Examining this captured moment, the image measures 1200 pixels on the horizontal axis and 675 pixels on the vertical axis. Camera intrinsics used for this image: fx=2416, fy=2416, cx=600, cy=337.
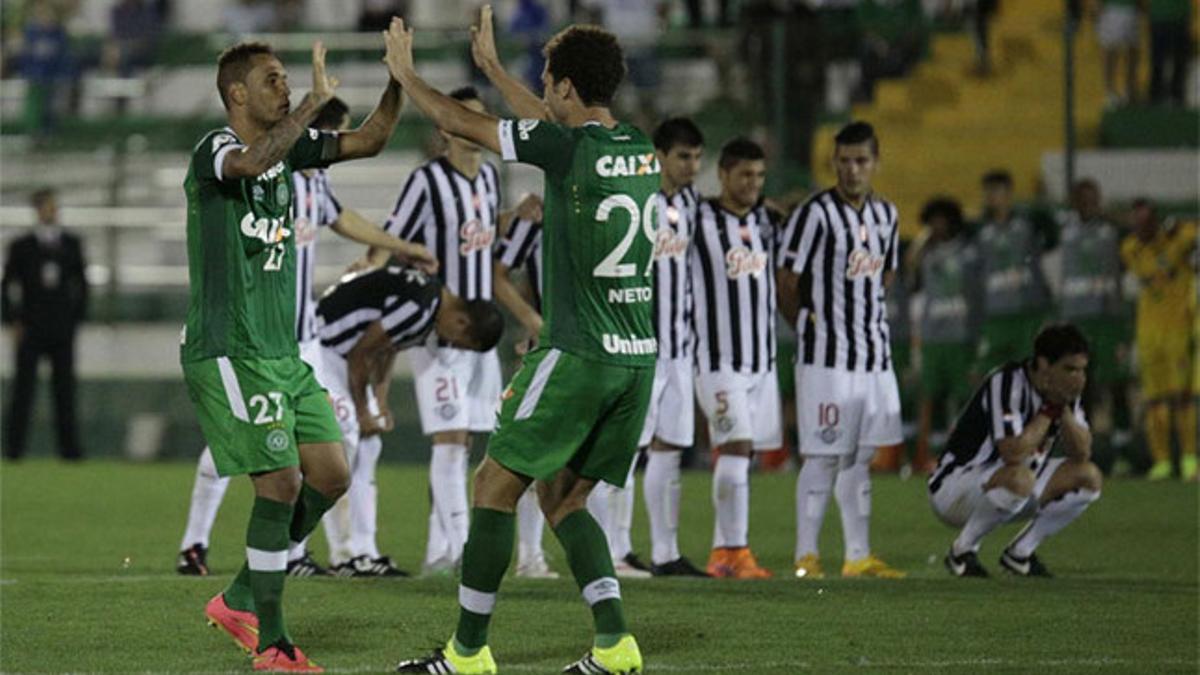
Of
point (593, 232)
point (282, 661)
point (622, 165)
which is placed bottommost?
point (282, 661)

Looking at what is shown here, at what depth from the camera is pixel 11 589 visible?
1073cm

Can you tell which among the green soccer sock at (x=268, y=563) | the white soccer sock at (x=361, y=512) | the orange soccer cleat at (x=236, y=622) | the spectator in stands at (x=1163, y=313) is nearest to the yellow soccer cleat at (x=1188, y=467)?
the spectator in stands at (x=1163, y=313)

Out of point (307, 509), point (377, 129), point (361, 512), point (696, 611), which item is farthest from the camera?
point (361, 512)

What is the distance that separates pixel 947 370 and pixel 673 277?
24.2 feet

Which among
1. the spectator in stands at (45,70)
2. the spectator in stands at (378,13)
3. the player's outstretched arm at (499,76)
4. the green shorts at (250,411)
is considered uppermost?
the spectator in stands at (378,13)

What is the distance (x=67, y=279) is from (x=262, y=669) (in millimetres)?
13426

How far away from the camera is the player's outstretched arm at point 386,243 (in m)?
11.4

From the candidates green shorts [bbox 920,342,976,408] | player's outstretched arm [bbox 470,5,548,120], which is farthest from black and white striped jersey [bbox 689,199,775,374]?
green shorts [bbox 920,342,976,408]

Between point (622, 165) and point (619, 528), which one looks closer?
point (622, 165)

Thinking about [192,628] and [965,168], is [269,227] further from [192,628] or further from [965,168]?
[965,168]

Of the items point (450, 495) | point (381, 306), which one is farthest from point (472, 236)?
point (450, 495)

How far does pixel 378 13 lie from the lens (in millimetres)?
25812

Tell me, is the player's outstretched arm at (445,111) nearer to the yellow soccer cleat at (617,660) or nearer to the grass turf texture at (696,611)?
the yellow soccer cleat at (617,660)

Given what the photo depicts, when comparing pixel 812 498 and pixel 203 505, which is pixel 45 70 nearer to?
pixel 203 505
